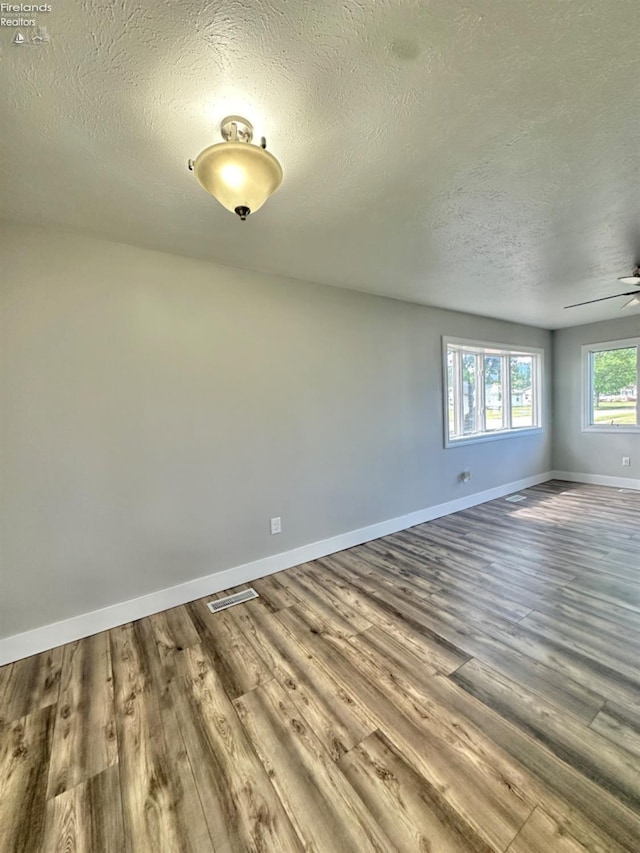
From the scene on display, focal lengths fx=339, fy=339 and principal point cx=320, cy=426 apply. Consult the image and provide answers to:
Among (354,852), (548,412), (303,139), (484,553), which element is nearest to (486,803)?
(354,852)

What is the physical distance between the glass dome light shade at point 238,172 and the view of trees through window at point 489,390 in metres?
3.53

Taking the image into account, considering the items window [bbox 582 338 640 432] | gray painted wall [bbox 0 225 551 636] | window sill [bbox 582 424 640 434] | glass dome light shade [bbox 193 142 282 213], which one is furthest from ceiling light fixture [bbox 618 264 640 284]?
glass dome light shade [bbox 193 142 282 213]

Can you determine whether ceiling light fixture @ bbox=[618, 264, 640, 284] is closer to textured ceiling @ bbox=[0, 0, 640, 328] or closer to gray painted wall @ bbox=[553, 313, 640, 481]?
textured ceiling @ bbox=[0, 0, 640, 328]

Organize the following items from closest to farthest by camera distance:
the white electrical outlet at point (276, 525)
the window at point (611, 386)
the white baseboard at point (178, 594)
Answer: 1. the white baseboard at point (178, 594)
2. the white electrical outlet at point (276, 525)
3. the window at point (611, 386)

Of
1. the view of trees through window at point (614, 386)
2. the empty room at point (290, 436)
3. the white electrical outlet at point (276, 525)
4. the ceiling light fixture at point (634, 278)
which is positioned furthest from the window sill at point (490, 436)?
the white electrical outlet at point (276, 525)

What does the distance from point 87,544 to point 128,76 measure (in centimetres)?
234

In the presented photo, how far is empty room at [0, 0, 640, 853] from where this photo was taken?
110 centimetres

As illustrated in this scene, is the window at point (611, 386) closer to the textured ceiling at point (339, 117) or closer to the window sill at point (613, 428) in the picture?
the window sill at point (613, 428)

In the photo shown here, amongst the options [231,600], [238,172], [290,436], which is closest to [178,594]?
[231,600]

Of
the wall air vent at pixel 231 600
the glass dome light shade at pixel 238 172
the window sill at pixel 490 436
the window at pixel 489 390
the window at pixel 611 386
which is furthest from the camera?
the window at pixel 611 386

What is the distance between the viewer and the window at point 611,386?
198 inches

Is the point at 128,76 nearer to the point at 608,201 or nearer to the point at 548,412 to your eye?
the point at 608,201

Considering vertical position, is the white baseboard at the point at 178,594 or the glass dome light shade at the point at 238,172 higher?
the glass dome light shade at the point at 238,172

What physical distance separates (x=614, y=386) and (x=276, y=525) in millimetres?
5625
